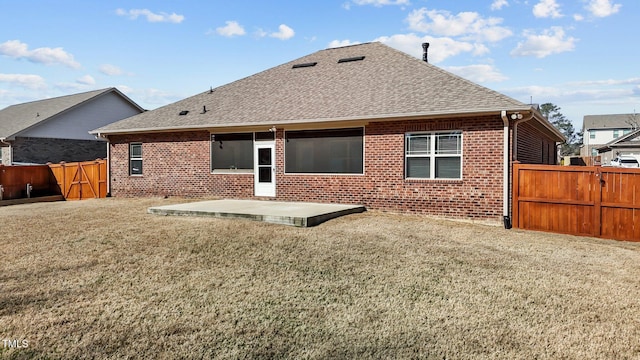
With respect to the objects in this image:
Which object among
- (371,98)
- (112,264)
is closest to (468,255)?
(112,264)

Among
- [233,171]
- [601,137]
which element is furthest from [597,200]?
[601,137]

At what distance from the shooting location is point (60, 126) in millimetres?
23719

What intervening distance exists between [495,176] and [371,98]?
441 centimetres

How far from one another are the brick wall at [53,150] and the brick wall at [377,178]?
11311 mm

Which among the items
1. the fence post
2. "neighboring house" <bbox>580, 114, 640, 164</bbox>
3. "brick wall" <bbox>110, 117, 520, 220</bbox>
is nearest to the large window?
"brick wall" <bbox>110, 117, 520, 220</bbox>

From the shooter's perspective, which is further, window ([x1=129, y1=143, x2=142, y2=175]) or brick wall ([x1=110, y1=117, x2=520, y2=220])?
window ([x1=129, y1=143, x2=142, y2=175])

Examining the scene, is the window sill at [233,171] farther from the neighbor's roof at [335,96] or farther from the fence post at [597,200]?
the fence post at [597,200]

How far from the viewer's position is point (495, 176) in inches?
401

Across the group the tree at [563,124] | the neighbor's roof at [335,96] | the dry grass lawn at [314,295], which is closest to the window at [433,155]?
the neighbor's roof at [335,96]

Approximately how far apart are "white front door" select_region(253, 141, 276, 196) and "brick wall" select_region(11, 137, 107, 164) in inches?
642

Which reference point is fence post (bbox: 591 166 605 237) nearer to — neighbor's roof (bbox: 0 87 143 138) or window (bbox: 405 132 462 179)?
window (bbox: 405 132 462 179)

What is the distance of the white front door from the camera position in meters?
13.3

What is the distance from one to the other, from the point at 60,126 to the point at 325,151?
1938 cm

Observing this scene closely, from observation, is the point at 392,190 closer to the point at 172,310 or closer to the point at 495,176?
the point at 495,176
